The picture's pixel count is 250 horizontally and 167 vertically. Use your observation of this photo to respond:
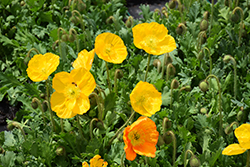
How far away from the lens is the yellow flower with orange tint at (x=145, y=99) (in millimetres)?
1911

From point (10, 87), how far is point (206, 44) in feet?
6.64

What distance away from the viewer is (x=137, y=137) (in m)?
1.86

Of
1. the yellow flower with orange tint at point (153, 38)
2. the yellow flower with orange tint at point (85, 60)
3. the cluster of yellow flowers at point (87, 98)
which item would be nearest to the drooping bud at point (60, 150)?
the cluster of yellow flowers at point (87, 98)

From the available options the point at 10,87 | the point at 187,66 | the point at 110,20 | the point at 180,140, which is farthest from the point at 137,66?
the point at 10,87

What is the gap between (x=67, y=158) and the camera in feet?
8.25

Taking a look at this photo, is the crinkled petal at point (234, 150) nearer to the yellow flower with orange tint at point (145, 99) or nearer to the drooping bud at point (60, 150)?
the yellow flower with orange tint at point (145, 99)

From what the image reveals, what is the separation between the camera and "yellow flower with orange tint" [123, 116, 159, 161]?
1.78 metres

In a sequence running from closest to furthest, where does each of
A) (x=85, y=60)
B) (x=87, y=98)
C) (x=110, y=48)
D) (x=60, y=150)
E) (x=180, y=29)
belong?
1. (x=87, y=98)
2. (x=85, y=60)
3. (x=110, y=48)
4. (x=60, y=150)
5. (x=180, y=29)

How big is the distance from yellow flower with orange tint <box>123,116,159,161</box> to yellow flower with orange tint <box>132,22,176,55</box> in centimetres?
57

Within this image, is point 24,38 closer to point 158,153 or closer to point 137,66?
point 137,66

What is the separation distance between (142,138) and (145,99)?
0.24m

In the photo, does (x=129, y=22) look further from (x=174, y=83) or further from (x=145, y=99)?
(x=145, y=99)

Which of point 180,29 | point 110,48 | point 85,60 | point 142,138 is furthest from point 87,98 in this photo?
point 180,29

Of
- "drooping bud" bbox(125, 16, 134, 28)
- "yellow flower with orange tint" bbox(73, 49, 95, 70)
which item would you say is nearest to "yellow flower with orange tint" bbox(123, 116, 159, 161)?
"yellow flower with orange tint" bbox(73, 49, 95, 70)
